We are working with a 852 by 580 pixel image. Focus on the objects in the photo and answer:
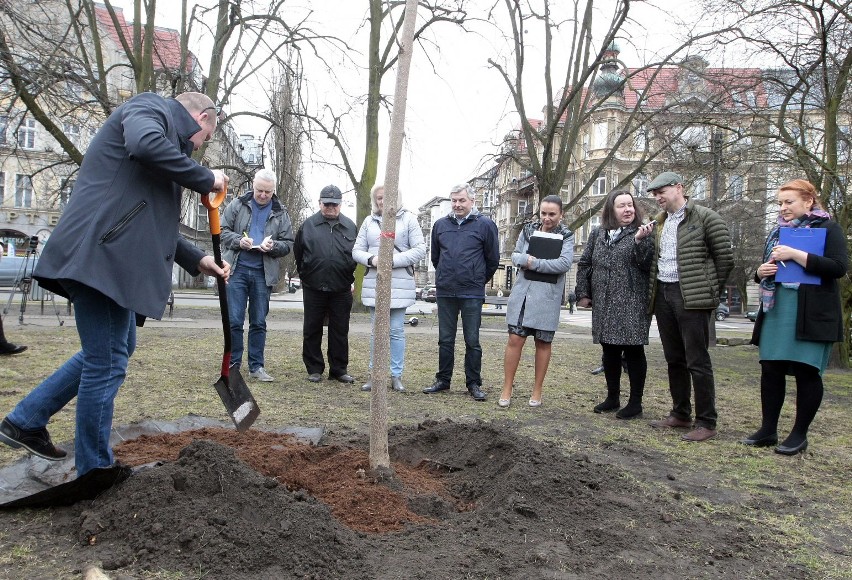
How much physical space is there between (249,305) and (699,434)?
4175 millimetres

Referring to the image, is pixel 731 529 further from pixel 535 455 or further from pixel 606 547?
pixel 535 455

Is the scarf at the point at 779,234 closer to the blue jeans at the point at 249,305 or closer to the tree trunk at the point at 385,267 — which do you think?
the tree trunk at the point at 385,267

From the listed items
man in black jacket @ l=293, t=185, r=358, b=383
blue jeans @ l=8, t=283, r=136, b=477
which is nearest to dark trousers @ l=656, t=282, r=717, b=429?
man in black jacket @ l=293, t=185, r=358, b=383

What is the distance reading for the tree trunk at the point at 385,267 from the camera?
3426 mm

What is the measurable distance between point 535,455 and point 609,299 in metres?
2.52

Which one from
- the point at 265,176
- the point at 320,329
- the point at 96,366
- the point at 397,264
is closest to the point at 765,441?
the point at 397,264

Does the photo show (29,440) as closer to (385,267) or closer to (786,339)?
(385,267)

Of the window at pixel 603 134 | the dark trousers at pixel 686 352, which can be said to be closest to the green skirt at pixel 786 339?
the dark trousers at pixel 686 352

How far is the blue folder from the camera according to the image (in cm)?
458

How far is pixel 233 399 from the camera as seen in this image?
3850 mm

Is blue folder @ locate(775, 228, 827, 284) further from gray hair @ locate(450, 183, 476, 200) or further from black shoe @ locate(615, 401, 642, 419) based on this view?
gray hair @ locate(450, 183, 476, 200)

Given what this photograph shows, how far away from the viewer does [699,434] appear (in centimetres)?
498

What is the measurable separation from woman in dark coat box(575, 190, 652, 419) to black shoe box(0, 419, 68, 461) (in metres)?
4.05

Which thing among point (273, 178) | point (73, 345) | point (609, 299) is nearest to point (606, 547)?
point (609, 299)
